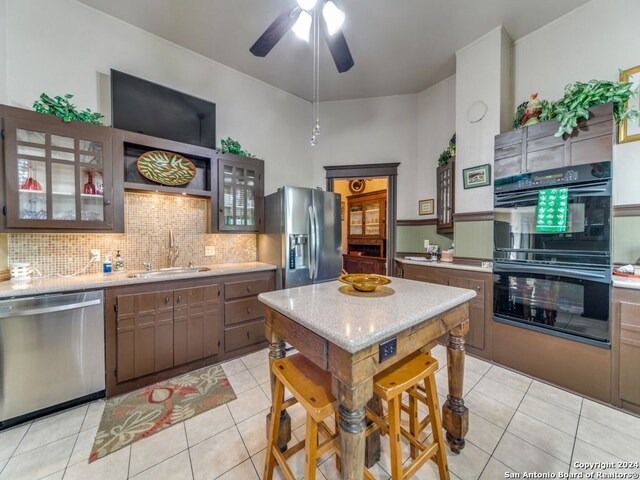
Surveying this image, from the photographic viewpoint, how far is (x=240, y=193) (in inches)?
116

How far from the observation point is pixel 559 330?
6.90 feet

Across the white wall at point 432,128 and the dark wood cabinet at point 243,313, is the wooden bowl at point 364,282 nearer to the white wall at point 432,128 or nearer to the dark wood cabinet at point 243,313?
the dark wood cabinet at point 243,313

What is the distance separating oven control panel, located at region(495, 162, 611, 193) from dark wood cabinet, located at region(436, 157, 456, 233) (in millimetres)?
614

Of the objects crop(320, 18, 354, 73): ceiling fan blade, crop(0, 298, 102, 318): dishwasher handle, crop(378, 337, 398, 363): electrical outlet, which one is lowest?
crop(0, 298, 102, 318): dishwasher handle

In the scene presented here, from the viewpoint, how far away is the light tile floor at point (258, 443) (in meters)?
1.38

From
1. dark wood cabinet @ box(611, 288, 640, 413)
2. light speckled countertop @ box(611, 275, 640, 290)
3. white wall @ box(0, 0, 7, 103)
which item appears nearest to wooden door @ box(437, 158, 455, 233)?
light speckled countertop @ box(611, 275, 640, 290)

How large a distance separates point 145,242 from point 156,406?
1537 mm

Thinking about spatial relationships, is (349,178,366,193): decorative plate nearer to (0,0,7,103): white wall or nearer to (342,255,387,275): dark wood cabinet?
(342,255,387,275): dark wood cabinet

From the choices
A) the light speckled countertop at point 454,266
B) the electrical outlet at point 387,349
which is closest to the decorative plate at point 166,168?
the electrical outlet at point 387,349

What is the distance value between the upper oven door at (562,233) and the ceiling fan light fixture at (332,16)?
209cm

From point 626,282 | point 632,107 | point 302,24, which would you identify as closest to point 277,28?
point 302,24

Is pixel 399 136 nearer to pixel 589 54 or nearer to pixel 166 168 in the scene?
pixel 589 54

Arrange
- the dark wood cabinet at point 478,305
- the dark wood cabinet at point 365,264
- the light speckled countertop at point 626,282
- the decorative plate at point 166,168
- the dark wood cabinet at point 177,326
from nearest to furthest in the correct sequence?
the light speckled countertop at point 626,282 → the dark wood cabinet at point 177,326 → the decorative plate at point 166,168 → the dark wood cabinet at point 478,305 → the dark wood cabinet at point 365,264

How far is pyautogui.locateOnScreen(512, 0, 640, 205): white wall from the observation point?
2.15 m
